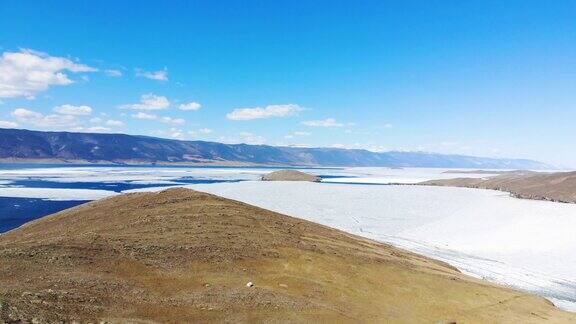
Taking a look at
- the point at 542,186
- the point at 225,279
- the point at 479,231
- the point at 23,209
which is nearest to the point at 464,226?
the point at 479,231

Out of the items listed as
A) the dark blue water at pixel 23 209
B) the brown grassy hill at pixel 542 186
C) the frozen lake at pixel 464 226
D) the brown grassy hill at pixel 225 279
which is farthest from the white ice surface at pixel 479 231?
the dark blue water at pixel 23 209

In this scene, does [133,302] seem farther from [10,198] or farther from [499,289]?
[10,198]

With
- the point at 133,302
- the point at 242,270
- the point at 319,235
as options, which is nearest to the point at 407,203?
the point at 319,235

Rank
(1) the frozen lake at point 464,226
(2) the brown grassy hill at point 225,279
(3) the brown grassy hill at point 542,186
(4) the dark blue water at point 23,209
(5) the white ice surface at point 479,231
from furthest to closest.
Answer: (3) the brown grassy hill at point 542,186 < (4) the dark blue water at point 23,209 < (1) the frozen lake at point 464,226 < (5) the white ice surface at point 479,231 < (2) the brown grassy hill at point 225,279

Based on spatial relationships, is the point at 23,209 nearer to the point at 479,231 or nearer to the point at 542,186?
the point at 479,231

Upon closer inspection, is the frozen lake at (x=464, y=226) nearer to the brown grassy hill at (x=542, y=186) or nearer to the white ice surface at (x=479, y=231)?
the white ice surface at (x=479, y=231)
